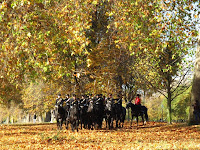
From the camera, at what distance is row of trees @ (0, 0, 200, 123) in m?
13.7

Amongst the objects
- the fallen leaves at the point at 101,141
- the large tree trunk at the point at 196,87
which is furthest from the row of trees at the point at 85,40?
the fallen leaves at the point at 101,141

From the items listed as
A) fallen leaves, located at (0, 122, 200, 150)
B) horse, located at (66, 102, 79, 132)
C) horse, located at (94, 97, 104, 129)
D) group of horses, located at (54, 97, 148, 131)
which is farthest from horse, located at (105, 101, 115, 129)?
fallen leaves, located at (0, 122, 200, 150)

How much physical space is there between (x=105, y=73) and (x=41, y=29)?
63.9ft

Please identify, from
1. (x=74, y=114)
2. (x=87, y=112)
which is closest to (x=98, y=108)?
(x=87, y=112)

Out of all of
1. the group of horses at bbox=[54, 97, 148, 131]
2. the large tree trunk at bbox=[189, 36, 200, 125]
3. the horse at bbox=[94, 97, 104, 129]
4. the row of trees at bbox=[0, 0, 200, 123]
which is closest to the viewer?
the row of trees at bbox=[0, 0, 200, 123]

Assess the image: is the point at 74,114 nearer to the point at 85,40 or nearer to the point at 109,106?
the point at 109,106

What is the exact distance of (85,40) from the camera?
13000 millimetres

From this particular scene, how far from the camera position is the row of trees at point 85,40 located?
1369 cm

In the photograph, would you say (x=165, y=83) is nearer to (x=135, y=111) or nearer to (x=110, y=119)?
(x=135, y=111)

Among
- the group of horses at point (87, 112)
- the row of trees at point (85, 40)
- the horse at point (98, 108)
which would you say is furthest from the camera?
the horse at point (98, 108)

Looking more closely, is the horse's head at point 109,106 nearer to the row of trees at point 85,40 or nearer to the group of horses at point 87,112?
the group of horses at point 87,112

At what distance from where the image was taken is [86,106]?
24.0 metres

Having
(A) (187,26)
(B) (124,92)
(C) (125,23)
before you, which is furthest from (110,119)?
(B) (124,92)

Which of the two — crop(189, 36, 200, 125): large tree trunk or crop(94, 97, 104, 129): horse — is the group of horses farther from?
crop(189, 36, 200, 125): large tree trunk
